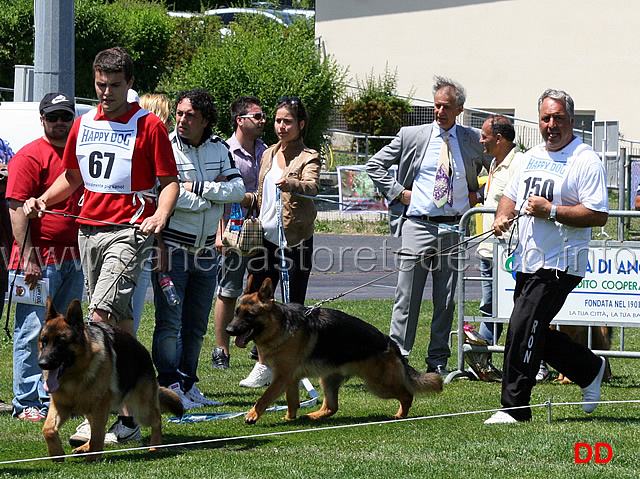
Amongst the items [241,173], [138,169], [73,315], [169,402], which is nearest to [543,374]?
[241,173]

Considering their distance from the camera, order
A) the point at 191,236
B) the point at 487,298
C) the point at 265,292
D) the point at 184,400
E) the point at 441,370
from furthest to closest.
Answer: the point at 487,298, the point at 441,370, the point at 184,400, the point at 191,236, the point at 265,292

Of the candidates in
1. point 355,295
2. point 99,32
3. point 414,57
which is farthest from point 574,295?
point 414,57

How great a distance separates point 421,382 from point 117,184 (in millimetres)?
2533

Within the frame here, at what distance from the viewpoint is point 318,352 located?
622 centimetres

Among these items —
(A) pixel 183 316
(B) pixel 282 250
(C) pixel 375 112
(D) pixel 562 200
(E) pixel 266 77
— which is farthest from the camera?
(C) pixel 375 112

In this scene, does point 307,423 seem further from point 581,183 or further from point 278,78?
point 278,78

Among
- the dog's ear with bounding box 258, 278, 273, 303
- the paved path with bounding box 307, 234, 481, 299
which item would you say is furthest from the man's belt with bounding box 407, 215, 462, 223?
the paved path with bounding box 307, 234, 481, 299

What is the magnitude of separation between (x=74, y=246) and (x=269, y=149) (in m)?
2.25

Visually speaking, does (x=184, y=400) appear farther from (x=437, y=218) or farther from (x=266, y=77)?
(x=266, y=77)

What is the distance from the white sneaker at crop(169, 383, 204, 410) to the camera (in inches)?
251

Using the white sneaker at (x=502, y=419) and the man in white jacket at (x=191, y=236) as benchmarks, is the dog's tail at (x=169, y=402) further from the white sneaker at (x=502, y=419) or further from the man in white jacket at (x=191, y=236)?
the white sneaker at (x=502, y=419)

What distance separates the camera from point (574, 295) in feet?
25.6

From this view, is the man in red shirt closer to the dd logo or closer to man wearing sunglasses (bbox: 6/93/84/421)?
man wearing sunglasses (bbox: 6/93/84/421)

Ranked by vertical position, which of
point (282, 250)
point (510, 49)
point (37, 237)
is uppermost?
point (510, 49)
